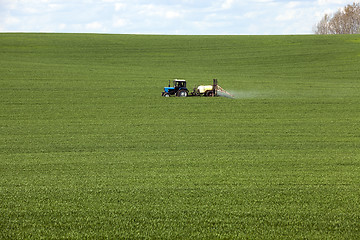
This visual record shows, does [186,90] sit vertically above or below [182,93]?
above

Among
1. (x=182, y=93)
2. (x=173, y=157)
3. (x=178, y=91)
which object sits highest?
(x=178, y=91)

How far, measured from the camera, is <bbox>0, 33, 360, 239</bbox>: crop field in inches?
333

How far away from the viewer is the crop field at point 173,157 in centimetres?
846

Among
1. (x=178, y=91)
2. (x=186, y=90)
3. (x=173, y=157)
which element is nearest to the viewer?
(x=173, y=157)

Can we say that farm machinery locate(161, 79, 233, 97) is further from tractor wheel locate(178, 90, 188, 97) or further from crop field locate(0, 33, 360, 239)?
crop field locate(0, 33, 360, 239)

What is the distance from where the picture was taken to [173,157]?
14.2 meters

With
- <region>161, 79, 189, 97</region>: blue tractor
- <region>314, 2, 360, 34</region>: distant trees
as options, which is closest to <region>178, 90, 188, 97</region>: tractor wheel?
<region>161, 79, 189, 97</region>: blue tractor

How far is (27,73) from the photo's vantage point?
3522cm

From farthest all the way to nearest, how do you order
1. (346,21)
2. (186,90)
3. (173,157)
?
1. (346,21)
2. (186,90)
3. (173,157)

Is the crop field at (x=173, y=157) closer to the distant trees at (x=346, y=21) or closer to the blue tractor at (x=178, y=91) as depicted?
the blue tractor at (x=178, y=91)

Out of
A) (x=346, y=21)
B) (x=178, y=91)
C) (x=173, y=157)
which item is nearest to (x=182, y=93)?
(x=178, y=91)

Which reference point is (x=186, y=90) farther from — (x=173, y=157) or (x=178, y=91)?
(x=173, y=157)

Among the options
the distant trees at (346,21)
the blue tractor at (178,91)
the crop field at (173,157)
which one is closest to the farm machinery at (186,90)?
the blue tractor at (178,91)

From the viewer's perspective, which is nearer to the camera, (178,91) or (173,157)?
(173,157)
